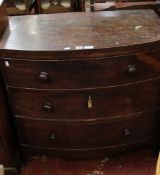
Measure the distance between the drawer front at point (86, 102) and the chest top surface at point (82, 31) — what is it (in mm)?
236

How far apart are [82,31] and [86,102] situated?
359 millimetres

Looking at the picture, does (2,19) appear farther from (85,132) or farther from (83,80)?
(85,132)

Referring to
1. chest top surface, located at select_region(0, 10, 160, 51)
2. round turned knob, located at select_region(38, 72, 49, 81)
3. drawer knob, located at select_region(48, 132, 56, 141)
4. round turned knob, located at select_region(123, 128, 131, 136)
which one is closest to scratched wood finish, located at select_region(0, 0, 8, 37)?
chest top surface, located at select_region(0, 10, 160, 51)

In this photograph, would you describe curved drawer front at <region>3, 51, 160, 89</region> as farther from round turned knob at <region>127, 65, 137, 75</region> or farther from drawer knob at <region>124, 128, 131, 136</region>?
drawer knob at <region>124, 128, 131, 136</region>

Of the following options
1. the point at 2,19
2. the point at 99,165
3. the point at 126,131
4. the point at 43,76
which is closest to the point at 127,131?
the point at 126,131

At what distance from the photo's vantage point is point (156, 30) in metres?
1.37

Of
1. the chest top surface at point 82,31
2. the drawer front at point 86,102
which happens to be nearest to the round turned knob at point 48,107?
the drawer front at point 86,102

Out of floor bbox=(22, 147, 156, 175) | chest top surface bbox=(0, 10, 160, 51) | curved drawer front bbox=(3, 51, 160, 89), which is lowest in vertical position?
floor bbox=(22, 147, 156, 175)

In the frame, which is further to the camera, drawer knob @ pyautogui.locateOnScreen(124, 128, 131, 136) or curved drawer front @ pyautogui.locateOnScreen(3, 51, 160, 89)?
drawer knob @ pyautogui.locateOnScreen(124, 128, 131, 136)

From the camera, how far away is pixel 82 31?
4.63 feet

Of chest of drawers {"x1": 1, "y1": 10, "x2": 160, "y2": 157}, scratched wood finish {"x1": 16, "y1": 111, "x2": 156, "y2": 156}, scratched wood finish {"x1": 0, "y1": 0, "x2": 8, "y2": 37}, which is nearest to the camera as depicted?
chest of drawers {"x1": 1, "y1": 10, "x2": 160, "y2": 157}

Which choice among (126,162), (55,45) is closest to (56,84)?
(55,45)

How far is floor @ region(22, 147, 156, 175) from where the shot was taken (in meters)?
1.70

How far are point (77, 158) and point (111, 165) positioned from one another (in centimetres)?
22
